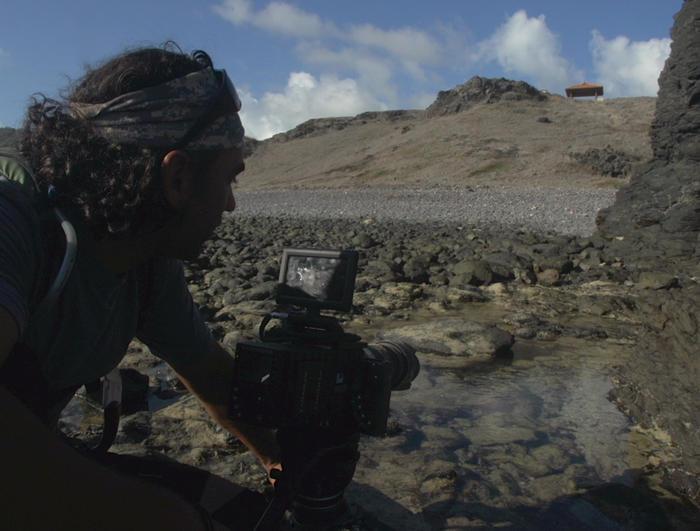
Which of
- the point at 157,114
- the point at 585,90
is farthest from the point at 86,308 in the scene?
the point at 585,90

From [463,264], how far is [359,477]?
468cm

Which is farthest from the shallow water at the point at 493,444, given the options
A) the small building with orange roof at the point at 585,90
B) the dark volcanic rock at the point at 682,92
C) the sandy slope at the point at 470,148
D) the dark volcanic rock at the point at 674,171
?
the small building with orange roof at the point at 585,90

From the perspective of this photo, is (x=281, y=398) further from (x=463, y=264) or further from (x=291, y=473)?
(x=463, y=264)

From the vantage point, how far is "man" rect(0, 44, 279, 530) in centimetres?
114

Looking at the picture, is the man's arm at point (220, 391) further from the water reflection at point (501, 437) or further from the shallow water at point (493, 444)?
the water reflection at point (501, 437)

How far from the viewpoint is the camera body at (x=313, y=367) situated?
1440 mm

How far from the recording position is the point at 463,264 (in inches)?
278

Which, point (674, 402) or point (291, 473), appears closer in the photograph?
point (291, 473)

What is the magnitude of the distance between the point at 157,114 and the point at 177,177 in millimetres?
141

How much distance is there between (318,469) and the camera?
1577 mm

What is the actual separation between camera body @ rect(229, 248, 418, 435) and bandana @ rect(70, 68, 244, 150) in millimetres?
388

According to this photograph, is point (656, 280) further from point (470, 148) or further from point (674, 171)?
point (470, 148)

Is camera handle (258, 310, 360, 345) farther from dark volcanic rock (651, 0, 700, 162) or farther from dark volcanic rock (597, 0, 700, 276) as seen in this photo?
dark volcanic rock (651, 0, 700, 162)

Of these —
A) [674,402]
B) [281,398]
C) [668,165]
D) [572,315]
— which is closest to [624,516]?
[674,402]
